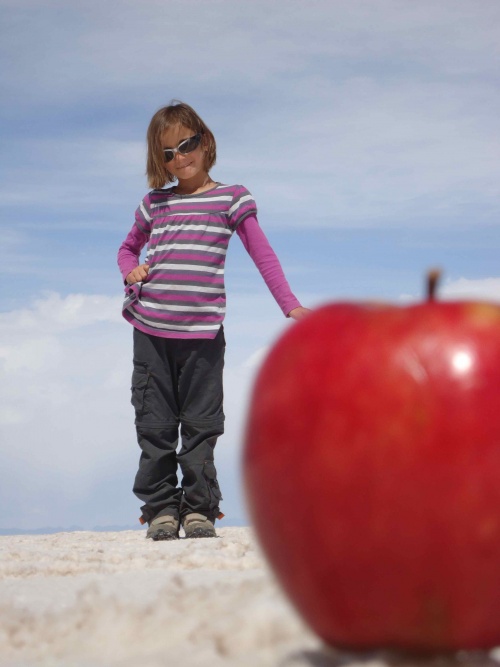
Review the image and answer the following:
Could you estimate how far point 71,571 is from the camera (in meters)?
3.14

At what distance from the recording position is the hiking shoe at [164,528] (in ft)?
14.2

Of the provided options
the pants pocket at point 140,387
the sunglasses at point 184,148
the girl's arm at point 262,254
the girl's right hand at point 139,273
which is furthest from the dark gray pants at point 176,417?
the sunglasses at point 184,148

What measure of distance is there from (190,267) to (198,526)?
1309 mm

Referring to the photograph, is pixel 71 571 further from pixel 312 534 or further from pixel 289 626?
pixel 312 534

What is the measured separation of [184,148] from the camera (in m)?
4.41

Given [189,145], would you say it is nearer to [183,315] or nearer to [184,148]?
Result: [184,148]

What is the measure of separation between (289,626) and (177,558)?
1520 millimetres

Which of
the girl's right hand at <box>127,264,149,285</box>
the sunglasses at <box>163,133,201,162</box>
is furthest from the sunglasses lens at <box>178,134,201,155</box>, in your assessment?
the girl's right hand at <box>127,264,149,285</box>

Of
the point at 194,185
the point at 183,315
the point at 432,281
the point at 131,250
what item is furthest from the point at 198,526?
the point at 432,281

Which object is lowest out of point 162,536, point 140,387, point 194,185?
point 162,536

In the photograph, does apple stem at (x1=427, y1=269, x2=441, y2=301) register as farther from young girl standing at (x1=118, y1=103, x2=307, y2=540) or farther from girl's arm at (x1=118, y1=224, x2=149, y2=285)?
girl's arm at (x1=118, y1=224, x2=149, y2=285)

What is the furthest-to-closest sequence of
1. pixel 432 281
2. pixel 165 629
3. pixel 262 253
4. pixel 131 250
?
pixel 131 250
pixel 262 253
pixel 165 629
pixel 432 281

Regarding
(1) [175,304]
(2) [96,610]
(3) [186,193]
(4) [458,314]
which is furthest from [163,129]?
(4) [458,314]

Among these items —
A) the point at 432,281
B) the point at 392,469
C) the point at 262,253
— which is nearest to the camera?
the point at 392,469
